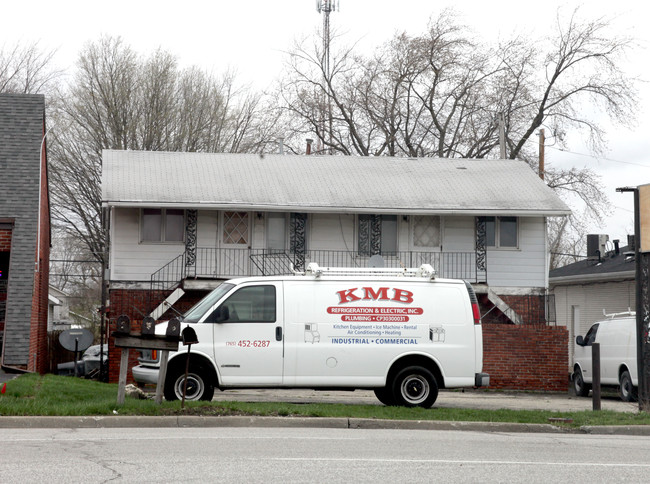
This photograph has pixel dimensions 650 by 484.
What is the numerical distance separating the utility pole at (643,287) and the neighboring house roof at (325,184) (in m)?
9.57

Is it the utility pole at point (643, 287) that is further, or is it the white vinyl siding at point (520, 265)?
the white vinyl siding at point (520, 265)

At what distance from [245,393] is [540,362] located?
26.4 ft

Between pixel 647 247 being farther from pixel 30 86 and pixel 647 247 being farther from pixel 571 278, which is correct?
pixel 30 86

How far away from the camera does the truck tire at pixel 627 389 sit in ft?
64.4

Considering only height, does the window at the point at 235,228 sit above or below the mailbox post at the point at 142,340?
above

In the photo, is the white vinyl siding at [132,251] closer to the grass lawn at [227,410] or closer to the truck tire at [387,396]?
the grass lawn at [227,410]

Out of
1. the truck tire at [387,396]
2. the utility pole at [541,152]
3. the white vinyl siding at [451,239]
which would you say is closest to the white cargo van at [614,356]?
the white vinyl siding at [451,239]

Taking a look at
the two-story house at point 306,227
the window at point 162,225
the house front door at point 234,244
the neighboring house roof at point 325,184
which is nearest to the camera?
the two-story house at point 306,227

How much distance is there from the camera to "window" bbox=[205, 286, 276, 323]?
14672 mm

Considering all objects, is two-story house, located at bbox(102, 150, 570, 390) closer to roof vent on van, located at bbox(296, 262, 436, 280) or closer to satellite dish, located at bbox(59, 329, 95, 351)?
satellite dish, located at bbox(59, 329, 95, 351)

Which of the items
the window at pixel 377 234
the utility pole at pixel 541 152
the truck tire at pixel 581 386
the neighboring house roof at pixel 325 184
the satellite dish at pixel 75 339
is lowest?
the truck tire at pixel 581 386

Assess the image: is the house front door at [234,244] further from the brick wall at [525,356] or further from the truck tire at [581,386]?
the truck tire at [581,386]

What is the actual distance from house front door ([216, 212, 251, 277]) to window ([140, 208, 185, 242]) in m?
1.13

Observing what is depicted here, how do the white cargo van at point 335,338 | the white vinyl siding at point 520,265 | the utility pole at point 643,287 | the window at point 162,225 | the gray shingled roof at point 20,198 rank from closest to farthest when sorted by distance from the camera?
the white cargo van at point 335,338
the utility pole at point 643,287
the gray shingled roof at point 20,198
the window at point 162,225
the white vinyl siding at point 520,265
